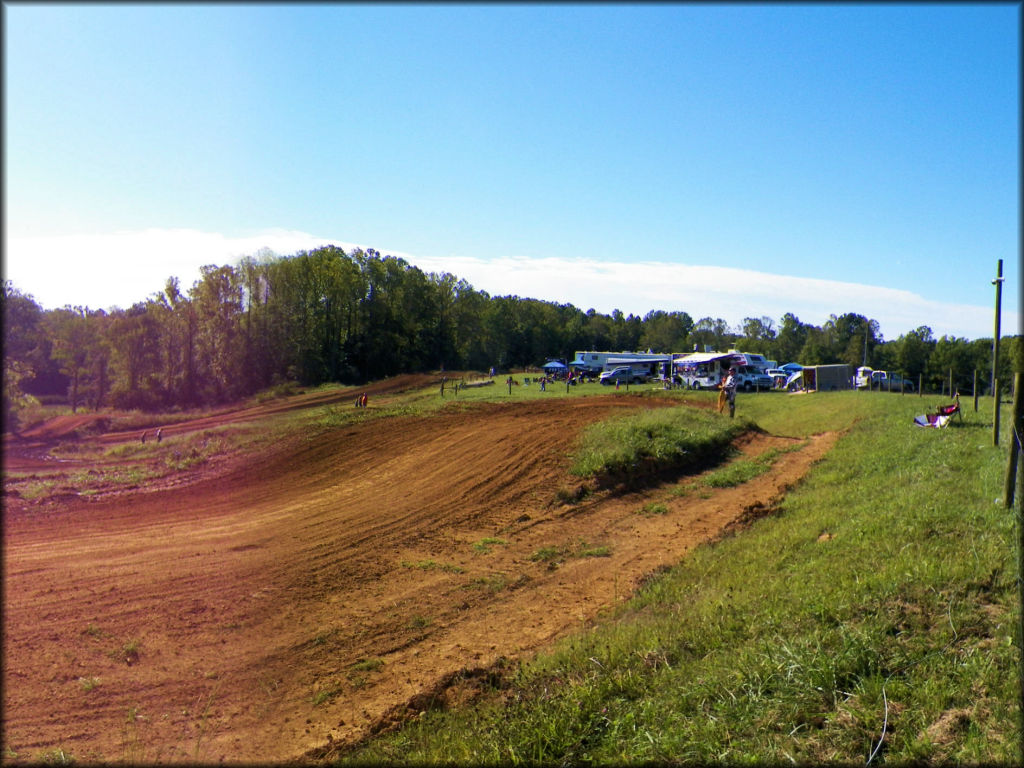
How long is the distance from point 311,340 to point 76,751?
950cm

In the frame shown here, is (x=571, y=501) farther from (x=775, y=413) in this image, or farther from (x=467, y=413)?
(x=775, y=413)

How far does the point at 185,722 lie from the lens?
4.89 metres

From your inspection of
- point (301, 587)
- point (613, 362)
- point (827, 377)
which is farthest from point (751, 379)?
point (301, 587)

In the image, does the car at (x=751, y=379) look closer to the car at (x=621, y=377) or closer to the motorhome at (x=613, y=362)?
the motorhome at (x=613, y=362)

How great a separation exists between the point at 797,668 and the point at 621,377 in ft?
119

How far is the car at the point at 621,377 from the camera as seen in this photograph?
3972 centimetres

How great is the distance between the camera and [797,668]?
4.28 m

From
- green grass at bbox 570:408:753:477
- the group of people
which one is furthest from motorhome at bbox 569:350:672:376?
green grass at bbox 570:408:753:477

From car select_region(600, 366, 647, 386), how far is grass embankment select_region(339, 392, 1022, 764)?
32.1 meters

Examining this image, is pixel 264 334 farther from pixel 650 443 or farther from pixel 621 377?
pixel 621 377

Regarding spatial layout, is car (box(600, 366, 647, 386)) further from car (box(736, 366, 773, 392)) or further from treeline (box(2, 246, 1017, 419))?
treeline (box(2, 246, 1017, 419))

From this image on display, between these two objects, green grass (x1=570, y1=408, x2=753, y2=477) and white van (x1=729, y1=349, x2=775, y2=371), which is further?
white van (x1=729, y1=349, x2=775, y2=371)

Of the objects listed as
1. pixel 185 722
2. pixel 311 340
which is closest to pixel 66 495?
pixel 311 340

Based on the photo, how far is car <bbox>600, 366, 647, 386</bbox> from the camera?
39719mm
